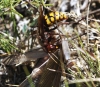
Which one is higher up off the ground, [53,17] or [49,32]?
[53,17]

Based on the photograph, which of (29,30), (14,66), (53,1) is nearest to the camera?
(14,66)

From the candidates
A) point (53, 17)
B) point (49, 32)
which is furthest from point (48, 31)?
point (53, 17)

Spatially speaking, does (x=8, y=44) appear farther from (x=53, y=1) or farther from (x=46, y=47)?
(x=53, y=1)

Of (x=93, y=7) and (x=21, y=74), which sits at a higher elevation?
(x=93, y=7)

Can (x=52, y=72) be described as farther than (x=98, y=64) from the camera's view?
Yes

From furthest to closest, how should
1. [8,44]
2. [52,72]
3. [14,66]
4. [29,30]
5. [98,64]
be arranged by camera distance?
[29,30], [14,66], [8,44], [52,72], [98,64]

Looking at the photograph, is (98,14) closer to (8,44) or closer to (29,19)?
(29,19)

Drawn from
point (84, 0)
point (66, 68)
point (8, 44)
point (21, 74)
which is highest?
point (84, 0)

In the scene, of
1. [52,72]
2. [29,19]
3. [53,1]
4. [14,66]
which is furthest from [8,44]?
[53,1]

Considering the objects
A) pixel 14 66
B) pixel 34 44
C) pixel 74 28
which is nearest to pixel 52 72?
pixel 14 66

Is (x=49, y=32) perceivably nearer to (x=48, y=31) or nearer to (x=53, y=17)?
(x=48, y=31)
